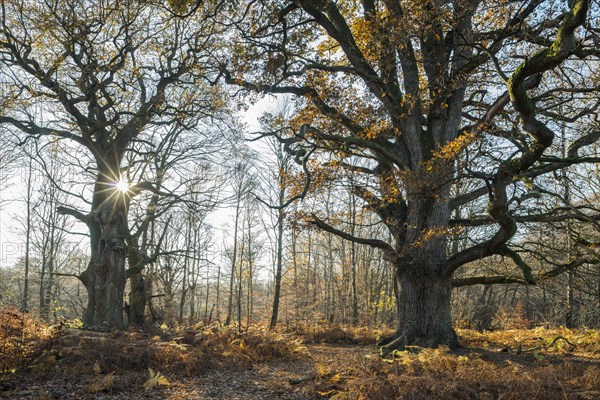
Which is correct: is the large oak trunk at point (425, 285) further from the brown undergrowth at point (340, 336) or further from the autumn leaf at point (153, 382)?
the autumn leaf at point (153, 382)

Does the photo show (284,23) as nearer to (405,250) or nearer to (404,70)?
(404,70)

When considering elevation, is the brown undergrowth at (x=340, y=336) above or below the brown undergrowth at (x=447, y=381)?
below

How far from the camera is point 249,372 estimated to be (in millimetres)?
7957

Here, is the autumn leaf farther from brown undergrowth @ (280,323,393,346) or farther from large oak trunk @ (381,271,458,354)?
brown undergrowth @ (280,323,393,346)

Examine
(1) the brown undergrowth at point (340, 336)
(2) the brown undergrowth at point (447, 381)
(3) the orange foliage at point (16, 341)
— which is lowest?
(1) the brown undergrowth at point (340, 336)

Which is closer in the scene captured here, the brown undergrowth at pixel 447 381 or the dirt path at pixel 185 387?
the brown undergrowth at pixel 447 381

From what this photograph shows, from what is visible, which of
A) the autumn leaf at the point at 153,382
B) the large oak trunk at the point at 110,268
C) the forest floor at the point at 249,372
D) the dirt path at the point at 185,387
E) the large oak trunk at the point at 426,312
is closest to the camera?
the forest floor at the point at 249,372

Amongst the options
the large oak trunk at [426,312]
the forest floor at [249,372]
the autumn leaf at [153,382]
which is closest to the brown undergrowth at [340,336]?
the large oak trunk at [426,312]

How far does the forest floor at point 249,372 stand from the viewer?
4.85m

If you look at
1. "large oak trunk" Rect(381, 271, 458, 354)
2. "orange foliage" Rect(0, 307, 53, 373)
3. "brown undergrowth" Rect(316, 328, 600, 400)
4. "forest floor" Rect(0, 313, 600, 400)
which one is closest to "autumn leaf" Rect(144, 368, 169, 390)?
"forest floor" Rect(0, 313, 600, 400)

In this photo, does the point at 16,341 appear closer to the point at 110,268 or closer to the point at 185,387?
the point at 185,387

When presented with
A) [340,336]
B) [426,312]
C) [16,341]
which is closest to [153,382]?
[16,341]

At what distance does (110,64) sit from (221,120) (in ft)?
12.2

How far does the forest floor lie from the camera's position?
4.85m
